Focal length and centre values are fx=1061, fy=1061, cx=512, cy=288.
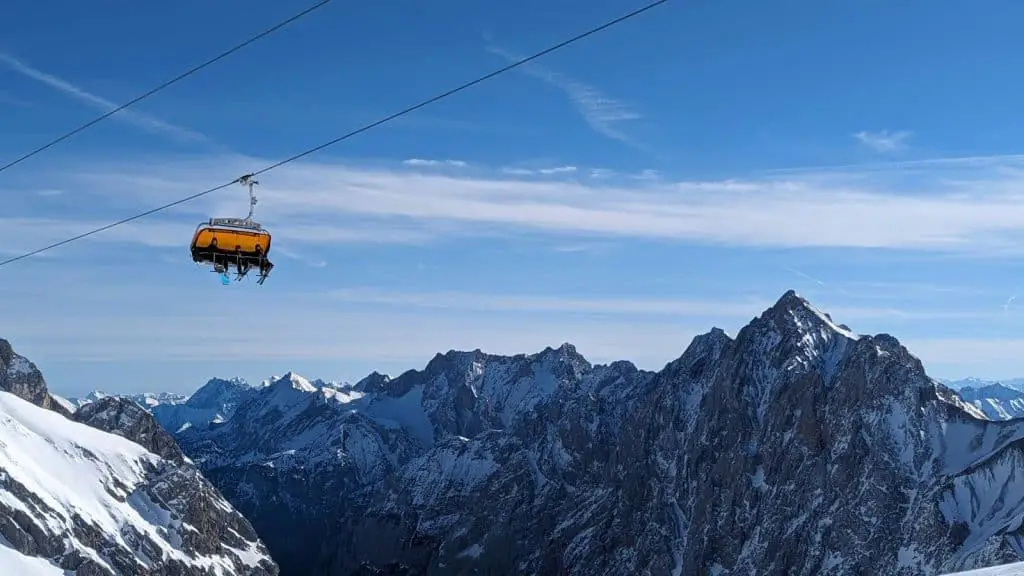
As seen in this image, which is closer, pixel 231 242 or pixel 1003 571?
pixel 1003 571

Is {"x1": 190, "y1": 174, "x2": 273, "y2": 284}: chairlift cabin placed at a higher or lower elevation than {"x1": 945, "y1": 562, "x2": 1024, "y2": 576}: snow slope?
higher

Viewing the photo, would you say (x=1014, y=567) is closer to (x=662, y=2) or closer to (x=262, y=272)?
(x=662, y=2)

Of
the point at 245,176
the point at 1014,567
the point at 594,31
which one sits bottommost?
the point at 1014,567

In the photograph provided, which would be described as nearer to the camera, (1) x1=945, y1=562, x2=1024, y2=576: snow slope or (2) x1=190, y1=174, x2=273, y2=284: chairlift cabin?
(1) x1=945, y1=562, x2=1024, y2=576: snow slope

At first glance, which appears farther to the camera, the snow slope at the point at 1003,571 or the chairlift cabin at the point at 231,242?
the chairlift cabin at the point at 231,242

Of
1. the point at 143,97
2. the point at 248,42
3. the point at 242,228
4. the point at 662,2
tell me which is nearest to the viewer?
the point at 662,2

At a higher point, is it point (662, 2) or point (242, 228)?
point (662, 2)

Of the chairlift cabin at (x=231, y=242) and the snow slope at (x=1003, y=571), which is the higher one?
the chairlift cabin at (x=231, y=242)

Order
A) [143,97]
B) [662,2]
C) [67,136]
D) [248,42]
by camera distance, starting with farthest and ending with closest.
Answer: [67,136]
[143,97]
[248,42]
[662,2]

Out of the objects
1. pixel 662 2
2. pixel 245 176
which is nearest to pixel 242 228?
pixel 245 176

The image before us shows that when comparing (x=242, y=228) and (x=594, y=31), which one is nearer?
(x=594, y=31)

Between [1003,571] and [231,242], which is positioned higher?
[231,242]
